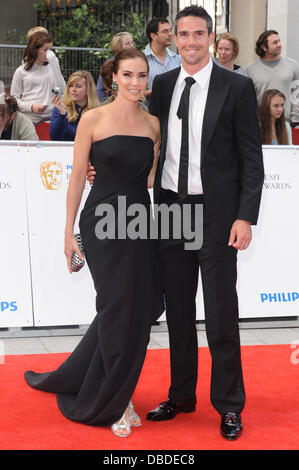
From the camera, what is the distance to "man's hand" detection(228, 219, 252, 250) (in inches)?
146

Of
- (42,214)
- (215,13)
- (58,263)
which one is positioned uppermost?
(215,13)

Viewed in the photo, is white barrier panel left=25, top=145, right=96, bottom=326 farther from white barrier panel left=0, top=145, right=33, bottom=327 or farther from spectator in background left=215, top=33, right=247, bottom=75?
spectator in background left=215, top=33, right=247, bottom=75

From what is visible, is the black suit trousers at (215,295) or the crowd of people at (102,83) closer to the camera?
the black suit trousers at (215,295)

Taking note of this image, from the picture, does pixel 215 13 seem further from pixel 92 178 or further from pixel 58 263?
pixel 92 178

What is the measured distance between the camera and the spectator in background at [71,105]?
22.6ft

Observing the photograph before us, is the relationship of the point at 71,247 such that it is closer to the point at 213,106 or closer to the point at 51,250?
the point at 213,106

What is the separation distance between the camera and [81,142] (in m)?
3.82

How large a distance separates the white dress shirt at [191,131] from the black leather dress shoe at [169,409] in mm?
1189

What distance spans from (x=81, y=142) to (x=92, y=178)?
0.67 feet

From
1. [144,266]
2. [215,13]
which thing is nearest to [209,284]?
[144,266]

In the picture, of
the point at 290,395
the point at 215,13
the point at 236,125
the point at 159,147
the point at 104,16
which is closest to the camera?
the point at 236,125

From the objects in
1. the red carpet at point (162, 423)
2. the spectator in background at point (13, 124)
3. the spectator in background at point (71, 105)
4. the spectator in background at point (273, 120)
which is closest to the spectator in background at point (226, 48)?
the spectator in background at point (273, 120)

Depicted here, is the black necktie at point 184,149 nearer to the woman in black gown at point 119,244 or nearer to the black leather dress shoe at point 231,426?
the woman in black gown at point 119,244

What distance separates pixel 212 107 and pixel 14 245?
101 inches
